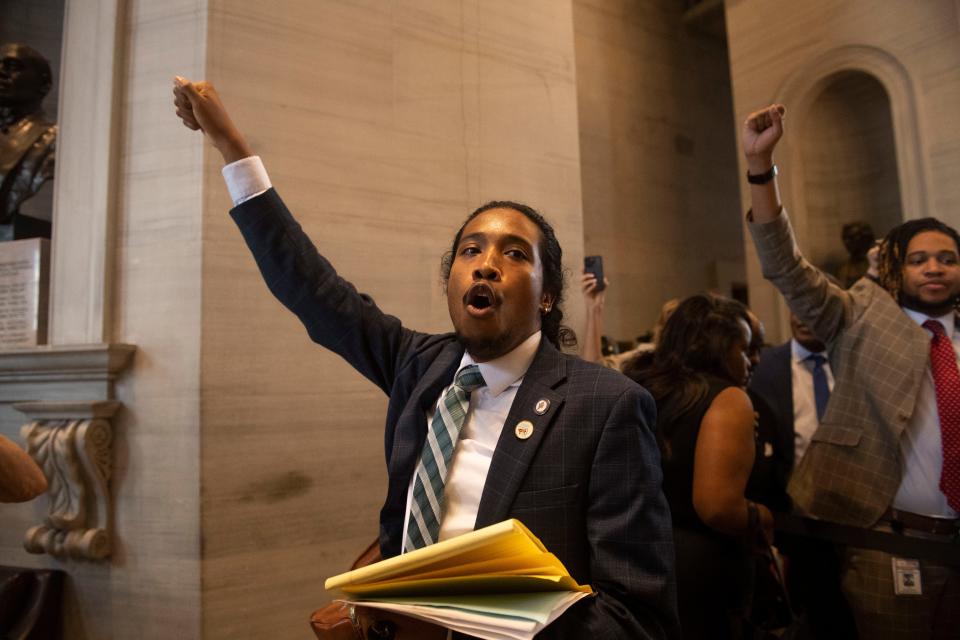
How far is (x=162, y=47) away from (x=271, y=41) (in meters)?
0.42

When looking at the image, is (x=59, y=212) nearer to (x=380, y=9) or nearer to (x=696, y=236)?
(x=380, y=9)

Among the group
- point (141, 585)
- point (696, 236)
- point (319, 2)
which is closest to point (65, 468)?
point (141, 585)

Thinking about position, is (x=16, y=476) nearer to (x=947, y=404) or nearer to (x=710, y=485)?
(x=710, y=485)

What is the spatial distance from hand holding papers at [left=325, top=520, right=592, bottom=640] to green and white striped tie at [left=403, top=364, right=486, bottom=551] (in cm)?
24

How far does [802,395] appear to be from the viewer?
10.8 ft

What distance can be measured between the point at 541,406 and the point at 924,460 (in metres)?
1.57

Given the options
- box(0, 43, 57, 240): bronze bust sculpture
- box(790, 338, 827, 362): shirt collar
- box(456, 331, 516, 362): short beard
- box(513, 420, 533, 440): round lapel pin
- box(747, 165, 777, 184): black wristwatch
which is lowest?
box(513, 420, 533, 440): round lapel pin

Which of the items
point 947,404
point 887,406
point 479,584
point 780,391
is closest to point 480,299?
point 479,584

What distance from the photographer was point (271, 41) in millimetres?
2650

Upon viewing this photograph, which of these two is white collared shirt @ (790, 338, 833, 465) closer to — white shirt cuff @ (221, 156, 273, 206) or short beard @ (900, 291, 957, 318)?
short beard @ (900, 291, 957, 318)

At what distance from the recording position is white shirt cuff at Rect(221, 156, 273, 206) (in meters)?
1.47

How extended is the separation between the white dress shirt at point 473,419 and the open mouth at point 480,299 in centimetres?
11

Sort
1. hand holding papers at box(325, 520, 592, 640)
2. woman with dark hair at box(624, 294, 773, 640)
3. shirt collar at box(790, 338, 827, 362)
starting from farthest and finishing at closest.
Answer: shirt collar at box(790, 338, 827, 362) → woman with dark hair at box(624, 294, 773, 640) → hand holding papers at box(325, 520, 592, 640)

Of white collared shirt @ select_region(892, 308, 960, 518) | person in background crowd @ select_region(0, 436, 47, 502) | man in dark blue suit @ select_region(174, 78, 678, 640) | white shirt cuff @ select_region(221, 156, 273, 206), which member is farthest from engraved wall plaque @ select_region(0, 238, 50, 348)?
white collared shirt @ select_region(892, 308, 960, 518)
